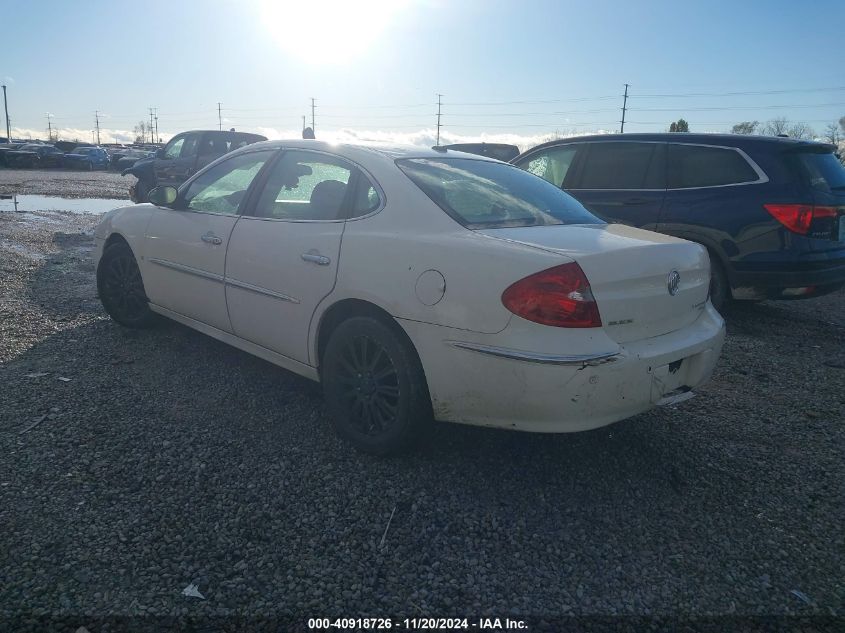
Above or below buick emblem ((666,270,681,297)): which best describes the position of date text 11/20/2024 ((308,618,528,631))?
below

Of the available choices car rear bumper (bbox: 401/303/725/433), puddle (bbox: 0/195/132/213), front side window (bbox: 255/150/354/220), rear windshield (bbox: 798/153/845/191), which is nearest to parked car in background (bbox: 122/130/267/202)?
puddle (bbox: 0/195/132/213)

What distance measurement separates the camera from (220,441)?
3.24 m

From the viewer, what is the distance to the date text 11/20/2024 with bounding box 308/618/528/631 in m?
2.04

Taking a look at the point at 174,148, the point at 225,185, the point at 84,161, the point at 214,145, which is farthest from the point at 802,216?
the point at 84,161

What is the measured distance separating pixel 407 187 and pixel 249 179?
140 cm

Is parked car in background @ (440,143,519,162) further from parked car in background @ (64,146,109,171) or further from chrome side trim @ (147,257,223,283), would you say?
parked car in background @ (64,146,109,171)

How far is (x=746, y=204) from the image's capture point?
213 inches

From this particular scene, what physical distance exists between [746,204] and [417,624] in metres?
4.87

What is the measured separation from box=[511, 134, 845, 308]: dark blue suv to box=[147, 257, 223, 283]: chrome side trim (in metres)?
3.10

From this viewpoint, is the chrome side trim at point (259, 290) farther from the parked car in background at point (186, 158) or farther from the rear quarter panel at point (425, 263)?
the parked car in background at point (186, 158)

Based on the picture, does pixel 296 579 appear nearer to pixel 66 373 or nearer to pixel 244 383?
pixel 244 383

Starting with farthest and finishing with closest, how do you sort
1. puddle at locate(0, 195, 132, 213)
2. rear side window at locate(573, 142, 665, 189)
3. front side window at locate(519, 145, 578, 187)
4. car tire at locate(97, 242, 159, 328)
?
1. puddle at locate(0, 195, 132, 213)
2. front side window at locate(519, 145, 578, 187)
3. rear side window at locate(573, 142, 665, 189)
4. car tire at locate(97, 242, 159, 328)

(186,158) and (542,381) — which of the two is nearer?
(542,381)

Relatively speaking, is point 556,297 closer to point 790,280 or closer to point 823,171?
point 790,280
